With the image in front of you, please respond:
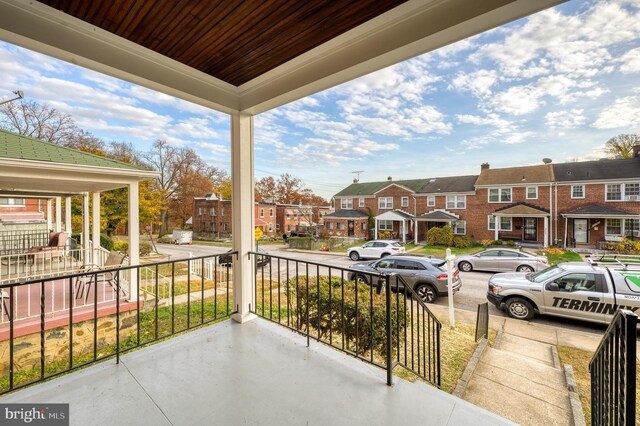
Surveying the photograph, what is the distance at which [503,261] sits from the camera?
313 inches

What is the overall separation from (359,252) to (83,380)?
9.93 metres

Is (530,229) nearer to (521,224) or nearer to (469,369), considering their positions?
(521,224)

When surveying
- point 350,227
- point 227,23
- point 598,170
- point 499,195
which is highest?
point 598,170

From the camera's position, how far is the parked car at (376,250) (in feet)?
34.2

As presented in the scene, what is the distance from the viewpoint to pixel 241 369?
1800 mm

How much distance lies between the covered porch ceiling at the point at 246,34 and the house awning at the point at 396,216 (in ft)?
46.3

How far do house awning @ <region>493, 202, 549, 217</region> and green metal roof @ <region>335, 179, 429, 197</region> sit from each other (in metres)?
4.84

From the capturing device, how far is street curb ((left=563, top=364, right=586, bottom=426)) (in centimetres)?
210

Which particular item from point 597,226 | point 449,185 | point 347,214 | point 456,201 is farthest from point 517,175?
point 347,214

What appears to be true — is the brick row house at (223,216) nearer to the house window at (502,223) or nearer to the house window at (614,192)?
the house window at (502,223)

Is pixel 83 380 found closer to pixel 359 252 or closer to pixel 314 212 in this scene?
pixel 359 252

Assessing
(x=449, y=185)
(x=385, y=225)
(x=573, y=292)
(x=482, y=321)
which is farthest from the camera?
(x=385, y=225)

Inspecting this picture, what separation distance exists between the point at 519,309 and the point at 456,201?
1048cm

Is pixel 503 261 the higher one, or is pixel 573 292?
pixel 573 292
